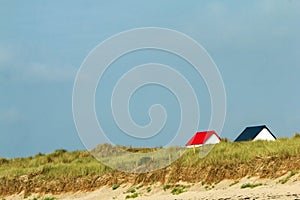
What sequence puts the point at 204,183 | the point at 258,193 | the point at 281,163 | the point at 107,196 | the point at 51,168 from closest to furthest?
the point at 258,193
the point at 281,163
the point at 204,183
the point at 107,196
the point at 51,168

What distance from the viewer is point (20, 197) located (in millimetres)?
36250

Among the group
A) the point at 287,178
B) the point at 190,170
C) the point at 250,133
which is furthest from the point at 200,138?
the point at 287,178

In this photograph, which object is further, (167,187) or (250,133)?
(250,133)

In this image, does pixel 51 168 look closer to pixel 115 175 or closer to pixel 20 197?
pixel 20 197

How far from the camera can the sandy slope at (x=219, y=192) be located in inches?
880

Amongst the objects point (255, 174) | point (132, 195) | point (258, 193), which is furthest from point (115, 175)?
point (258, 193)

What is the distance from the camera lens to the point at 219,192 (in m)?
25.3

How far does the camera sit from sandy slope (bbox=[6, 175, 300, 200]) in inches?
880

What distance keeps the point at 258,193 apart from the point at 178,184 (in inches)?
261

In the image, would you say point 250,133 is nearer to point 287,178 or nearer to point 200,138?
point 200,138

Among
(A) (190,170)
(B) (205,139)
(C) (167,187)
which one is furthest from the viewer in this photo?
(B) (205,139)

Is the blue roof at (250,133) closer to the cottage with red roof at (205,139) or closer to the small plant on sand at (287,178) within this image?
the cottage with red roof at (205,139)

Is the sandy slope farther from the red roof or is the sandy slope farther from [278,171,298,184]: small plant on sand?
the red roof

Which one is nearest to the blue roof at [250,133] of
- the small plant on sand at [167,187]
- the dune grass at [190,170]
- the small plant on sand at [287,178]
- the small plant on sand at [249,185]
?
the dune grass at [190,170]
